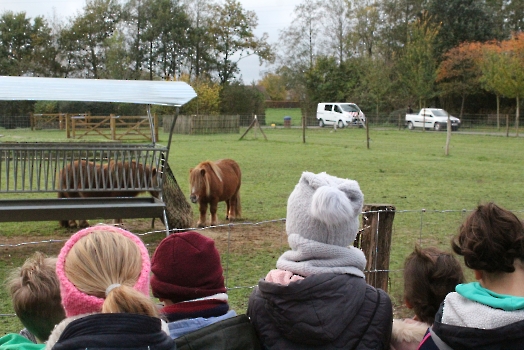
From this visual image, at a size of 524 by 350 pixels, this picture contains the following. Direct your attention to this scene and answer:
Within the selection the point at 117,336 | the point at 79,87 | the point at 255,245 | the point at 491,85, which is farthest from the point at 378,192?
the point at 491,85

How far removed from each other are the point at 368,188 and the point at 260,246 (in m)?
5.65

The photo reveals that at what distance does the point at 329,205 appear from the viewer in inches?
92.6

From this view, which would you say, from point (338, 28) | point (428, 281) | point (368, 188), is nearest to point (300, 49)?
point (338, 28)

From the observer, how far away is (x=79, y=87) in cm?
816

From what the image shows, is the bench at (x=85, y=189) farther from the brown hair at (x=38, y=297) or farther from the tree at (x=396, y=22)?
the tree at (x=396, y=22)

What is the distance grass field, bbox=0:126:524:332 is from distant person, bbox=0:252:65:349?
2.67 m

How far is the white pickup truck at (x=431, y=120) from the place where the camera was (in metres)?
40.3

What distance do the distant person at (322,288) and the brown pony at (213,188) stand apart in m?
7.30

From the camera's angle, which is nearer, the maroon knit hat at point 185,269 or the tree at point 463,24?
the maroon knit hat at point 185,269

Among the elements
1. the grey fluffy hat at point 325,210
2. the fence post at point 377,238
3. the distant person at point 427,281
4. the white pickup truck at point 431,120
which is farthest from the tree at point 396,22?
A: the grey fluffy hat at point 325,210

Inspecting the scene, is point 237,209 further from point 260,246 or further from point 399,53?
point 399,53

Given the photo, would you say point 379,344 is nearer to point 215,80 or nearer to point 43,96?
point 43,96

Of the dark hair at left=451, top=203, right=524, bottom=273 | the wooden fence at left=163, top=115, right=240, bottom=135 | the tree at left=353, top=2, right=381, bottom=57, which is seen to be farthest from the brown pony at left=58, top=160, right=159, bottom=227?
the tree at left=353, top=2, right=381, bottom=57

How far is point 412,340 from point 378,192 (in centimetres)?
1004
